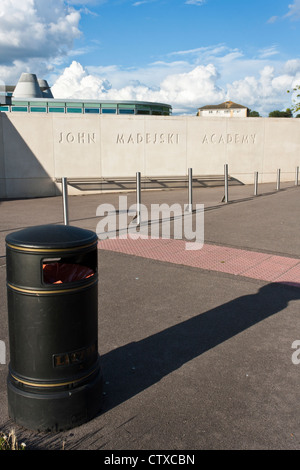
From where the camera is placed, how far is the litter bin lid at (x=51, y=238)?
2.96 meters

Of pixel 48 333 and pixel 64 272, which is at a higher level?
pixel 64 272

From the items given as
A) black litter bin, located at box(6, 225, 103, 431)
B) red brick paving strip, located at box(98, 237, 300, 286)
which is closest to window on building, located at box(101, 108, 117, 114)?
red brick paving strip, located at box(98, 237, 300, 286)

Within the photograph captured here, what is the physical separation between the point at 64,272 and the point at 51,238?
1.47 ft

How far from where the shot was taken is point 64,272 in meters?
3.40

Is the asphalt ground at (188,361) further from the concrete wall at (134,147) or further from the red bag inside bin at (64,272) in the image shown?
the concrete wall at (134,147)

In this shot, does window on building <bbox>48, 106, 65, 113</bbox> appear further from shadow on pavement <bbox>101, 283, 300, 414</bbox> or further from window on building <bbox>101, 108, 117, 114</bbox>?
shadow on pavement <bbox>101, 283, 300, 414</bbox>

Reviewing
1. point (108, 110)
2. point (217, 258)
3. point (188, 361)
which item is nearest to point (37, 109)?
point (108, 110)

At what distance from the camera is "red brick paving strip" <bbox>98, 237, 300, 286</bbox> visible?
22.0 feet

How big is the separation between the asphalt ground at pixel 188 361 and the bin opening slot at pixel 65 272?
102 cm

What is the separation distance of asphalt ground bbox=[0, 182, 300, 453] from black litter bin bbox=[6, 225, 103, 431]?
0.52ft

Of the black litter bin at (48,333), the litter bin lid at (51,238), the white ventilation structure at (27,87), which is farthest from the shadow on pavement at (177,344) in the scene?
the white ventilation structure at (27,87)

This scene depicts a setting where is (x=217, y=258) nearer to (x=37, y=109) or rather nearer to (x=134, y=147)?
(x=134, y=147)

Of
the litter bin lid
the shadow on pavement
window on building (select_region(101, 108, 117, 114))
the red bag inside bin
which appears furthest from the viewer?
window on building (select_region(101, 108, 117, 114))
